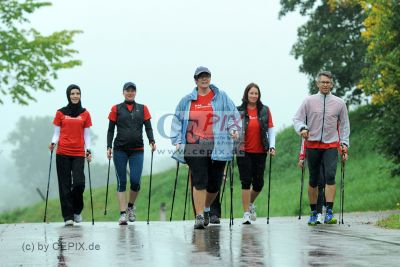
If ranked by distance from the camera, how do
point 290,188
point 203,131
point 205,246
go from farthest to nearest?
point 290,188 → point 203,131 → point 205,246

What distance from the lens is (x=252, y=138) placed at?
13.9 m

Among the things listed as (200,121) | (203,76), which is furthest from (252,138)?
(203,76)

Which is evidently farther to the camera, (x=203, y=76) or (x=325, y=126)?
(x=325, y=126)

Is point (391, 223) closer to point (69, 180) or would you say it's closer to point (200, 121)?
point (200, 121)

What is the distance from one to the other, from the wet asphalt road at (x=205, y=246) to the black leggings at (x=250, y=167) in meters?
1.04

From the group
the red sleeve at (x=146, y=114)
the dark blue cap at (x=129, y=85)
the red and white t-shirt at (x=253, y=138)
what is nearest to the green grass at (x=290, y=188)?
the red sleeve at (x=146, y=114)

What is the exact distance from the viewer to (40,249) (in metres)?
9.73

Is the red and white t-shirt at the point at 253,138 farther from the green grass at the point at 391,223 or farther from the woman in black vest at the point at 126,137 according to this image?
the green grass at the point at 391,223

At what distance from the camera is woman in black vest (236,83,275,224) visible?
13.9 m

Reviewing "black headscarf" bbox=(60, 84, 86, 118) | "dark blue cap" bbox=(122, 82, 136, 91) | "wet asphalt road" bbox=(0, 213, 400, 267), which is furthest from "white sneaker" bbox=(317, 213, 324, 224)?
"black headscarf" bbox=(60, 84, 86, 118)

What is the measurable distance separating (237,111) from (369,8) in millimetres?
15241

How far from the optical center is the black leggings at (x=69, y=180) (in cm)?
1466

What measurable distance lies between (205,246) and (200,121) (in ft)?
10.4

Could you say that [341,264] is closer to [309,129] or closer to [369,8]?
[309,129]
